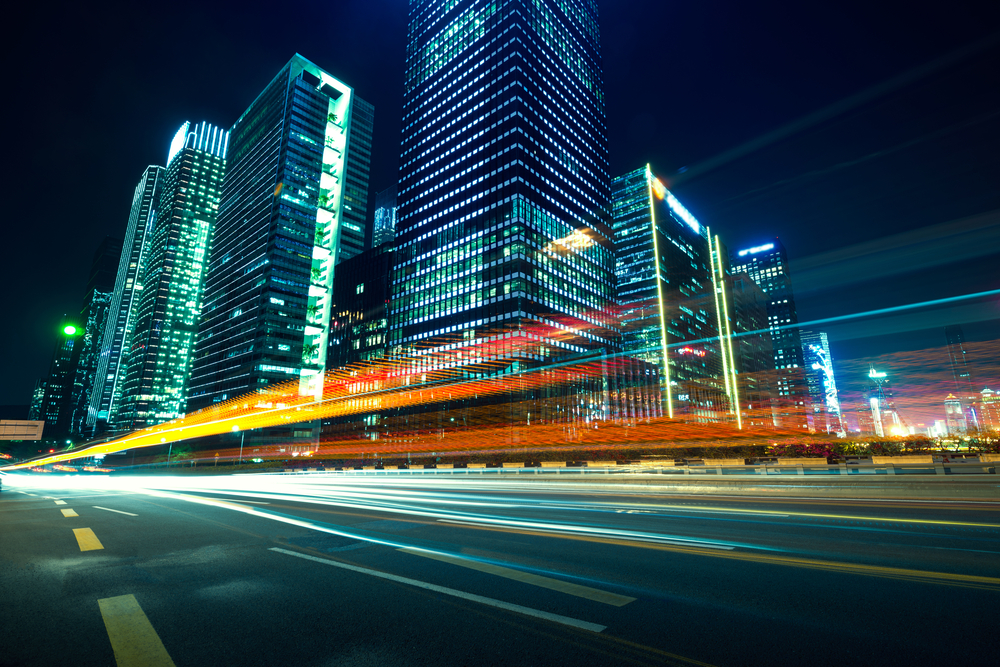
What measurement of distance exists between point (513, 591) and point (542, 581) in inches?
22.2

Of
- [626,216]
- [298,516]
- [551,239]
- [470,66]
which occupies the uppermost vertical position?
[470,66]

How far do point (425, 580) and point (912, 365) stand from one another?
1623 inches

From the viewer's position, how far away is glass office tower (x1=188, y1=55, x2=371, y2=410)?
139 meters

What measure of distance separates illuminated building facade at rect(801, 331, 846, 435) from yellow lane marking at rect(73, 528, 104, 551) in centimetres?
8707

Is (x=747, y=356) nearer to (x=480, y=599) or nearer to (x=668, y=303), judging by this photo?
(x=668, y=303)

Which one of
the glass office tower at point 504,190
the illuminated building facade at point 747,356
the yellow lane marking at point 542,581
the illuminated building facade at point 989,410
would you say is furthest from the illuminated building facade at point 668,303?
the yellow lane marking at point 542,581

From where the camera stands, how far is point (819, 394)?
411ft

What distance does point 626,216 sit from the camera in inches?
5556

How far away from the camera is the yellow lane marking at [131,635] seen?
359cm

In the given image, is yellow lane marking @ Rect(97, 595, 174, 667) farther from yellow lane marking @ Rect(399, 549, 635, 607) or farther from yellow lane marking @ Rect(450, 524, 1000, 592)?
yellow lane marking @ Rect(450, 524, 1000, 592)

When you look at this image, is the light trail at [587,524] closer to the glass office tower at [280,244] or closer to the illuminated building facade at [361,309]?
the illuminated building facade at [361,309]

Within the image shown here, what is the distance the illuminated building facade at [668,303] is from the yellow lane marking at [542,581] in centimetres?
Result: 11574

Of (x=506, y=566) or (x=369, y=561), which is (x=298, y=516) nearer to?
(x=369, y=561)

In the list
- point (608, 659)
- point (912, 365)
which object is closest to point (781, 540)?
point (608, 659)
